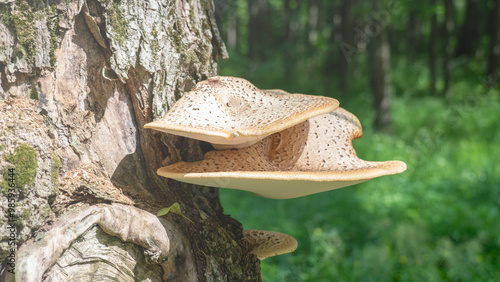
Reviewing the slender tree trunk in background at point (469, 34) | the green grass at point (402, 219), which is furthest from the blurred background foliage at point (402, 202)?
the slender tree trunk in background at point (469, 34)

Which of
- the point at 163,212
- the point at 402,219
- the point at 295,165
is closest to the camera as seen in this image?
the point at 163,212

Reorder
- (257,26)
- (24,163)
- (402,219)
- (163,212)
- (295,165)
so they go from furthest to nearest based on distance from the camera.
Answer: (257,26) → (402,219) → (295,165) → (163,212) → (24,163)

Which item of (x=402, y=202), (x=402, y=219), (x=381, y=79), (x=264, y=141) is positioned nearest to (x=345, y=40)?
(x=381, y=79)

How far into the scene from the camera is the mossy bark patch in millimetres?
1353

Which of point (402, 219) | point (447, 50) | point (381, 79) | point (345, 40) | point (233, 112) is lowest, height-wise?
point (402, 219)

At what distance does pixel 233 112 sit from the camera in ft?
5.39

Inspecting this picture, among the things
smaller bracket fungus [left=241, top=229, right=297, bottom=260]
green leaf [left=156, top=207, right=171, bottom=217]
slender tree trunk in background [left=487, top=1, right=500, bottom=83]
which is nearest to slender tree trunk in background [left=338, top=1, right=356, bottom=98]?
slender tree trunk in background [left=487, top=1, right=500, bottom=83]

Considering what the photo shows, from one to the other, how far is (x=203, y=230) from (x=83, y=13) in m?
0.98

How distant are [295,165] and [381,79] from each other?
891 centimetres

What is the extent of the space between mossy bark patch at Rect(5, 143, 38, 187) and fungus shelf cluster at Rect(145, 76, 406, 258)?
408 millimetres

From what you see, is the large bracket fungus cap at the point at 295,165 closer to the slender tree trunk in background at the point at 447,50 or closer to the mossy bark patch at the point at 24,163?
the mossy bark patch at the point at 24,163

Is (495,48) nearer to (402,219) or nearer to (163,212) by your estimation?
(402,219)

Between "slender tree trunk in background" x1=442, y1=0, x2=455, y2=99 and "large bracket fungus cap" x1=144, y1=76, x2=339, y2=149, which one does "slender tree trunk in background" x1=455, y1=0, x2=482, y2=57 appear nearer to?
"slender tree trunk in background" x1=442, y1=0, x2=455, y2=99

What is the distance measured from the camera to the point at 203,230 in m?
1.70
